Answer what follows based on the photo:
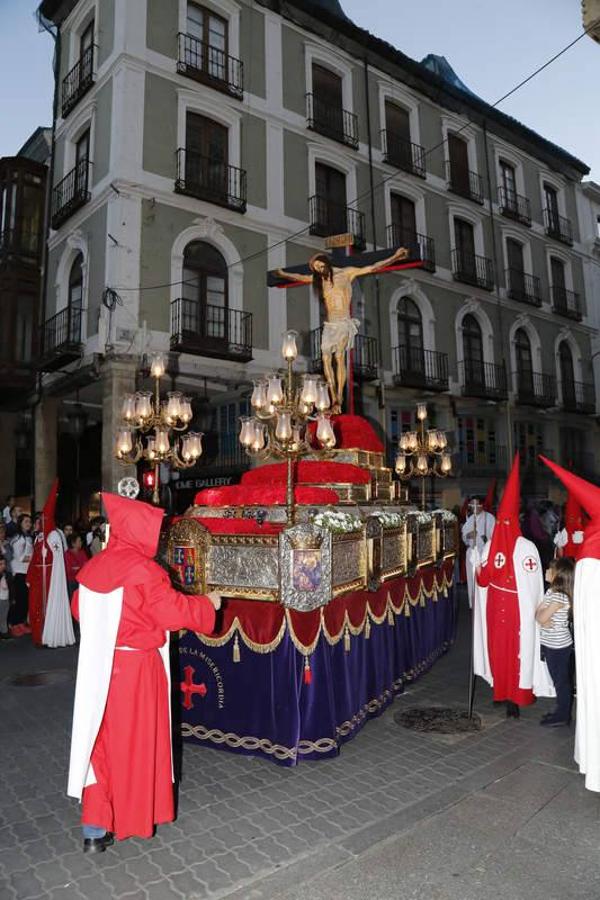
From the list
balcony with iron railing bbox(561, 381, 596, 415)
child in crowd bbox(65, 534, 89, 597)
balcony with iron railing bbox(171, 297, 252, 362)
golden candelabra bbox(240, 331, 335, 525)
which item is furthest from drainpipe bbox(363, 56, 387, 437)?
golden candelabra bbox(240, 331, 335, 525)

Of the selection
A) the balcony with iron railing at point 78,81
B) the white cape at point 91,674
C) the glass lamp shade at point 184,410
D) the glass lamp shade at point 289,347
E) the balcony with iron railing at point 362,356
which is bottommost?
the white cape at point 91,674

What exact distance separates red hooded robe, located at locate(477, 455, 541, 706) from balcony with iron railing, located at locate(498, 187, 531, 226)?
21899 millimetres

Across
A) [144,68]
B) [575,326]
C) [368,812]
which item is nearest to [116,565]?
[368,812]

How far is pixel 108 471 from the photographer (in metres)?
14.8

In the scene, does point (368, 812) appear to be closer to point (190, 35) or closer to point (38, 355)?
point (38, 355)

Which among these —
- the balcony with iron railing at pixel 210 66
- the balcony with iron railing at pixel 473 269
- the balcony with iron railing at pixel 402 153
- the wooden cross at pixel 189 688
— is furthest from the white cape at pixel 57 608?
the balcony with iron railing at pixel 473 269

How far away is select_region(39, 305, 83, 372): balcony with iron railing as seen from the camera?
51.5 ft

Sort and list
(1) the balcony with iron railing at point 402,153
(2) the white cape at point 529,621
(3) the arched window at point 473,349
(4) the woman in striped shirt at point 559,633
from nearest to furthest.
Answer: (4) the woman in striped shirt at point 559,633 < (2) the white cape at point 529,621 < (1) the balcony with iron railing at point 402,153 < (3) the arched window at point 473,349

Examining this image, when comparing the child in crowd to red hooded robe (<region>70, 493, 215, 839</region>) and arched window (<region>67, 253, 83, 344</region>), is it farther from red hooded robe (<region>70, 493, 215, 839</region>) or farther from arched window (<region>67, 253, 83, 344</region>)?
red hooded robe (<region>70, 493, 215, 839</region>)

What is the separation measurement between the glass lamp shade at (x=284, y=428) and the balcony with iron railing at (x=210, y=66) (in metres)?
14.7

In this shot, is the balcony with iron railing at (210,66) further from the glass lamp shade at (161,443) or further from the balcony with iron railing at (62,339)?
the glass lamp shade at (161,443)

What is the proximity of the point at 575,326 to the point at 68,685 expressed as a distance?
88.3 feet

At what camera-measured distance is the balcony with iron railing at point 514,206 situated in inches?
993

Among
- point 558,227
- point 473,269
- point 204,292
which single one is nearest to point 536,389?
point 473,269
